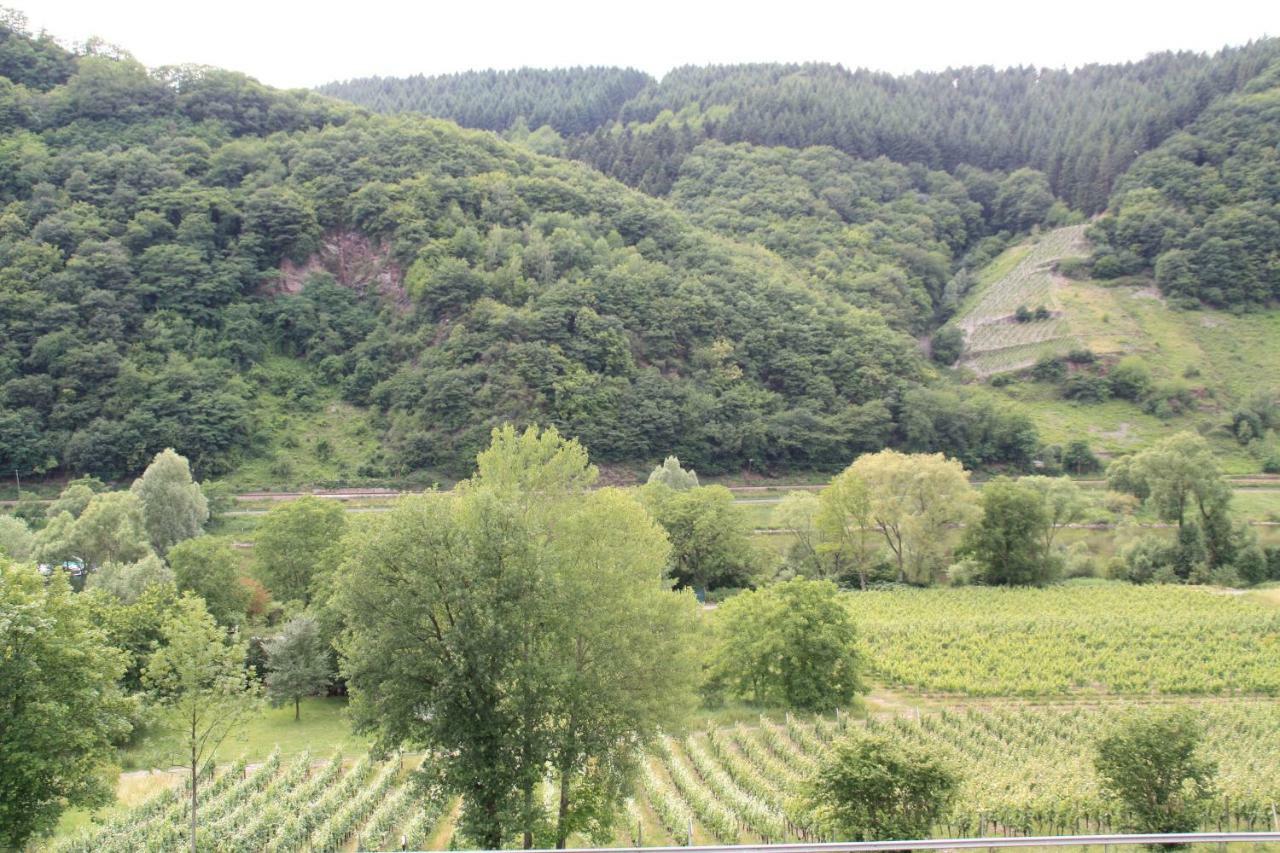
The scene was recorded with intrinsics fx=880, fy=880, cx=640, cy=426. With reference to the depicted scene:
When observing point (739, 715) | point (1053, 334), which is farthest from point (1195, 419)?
point (739, 715)

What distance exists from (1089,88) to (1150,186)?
6543 centimetres

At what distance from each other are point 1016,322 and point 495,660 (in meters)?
108

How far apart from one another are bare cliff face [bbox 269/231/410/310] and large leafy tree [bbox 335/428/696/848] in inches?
2890

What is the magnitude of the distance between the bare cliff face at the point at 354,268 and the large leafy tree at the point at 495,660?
241ft

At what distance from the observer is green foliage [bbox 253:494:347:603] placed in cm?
4206

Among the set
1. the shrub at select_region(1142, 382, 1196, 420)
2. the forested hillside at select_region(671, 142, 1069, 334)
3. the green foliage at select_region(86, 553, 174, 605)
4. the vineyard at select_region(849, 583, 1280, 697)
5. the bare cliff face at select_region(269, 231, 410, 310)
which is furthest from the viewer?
the forested hillside at select_region(671, 142, 1069, 334)

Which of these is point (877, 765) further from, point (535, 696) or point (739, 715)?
point (739, 715)

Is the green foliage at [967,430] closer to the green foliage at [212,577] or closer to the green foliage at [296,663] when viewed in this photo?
the green foliage at [212,577]

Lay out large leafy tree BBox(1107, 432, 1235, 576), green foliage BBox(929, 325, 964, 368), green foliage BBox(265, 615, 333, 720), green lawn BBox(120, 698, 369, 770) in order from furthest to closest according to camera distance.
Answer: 1. green foliage BBox(929, 325, 964, 368)
2. large leafy tree BBox(1107, 432, 1235, 576)
3. green foliage BBox(265, 615, 333, 720)
4. green lawn BBox(120, 698, 369, 770)

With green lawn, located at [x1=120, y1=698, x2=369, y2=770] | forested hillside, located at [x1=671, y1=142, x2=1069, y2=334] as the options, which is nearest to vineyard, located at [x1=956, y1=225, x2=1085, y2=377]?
forested hillside, located at [x1=671, y1=142, x2=1069, y2=334]

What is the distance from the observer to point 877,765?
55.9 feet

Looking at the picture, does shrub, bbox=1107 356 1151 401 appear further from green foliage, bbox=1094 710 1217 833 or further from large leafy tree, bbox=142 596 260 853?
large leafy tree, bbox=142 596 260 853

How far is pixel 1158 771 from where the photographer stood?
58.0ft

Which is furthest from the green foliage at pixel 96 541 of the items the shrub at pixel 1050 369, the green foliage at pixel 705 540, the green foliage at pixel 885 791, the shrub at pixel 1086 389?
the shrub at pixel 1050 369
